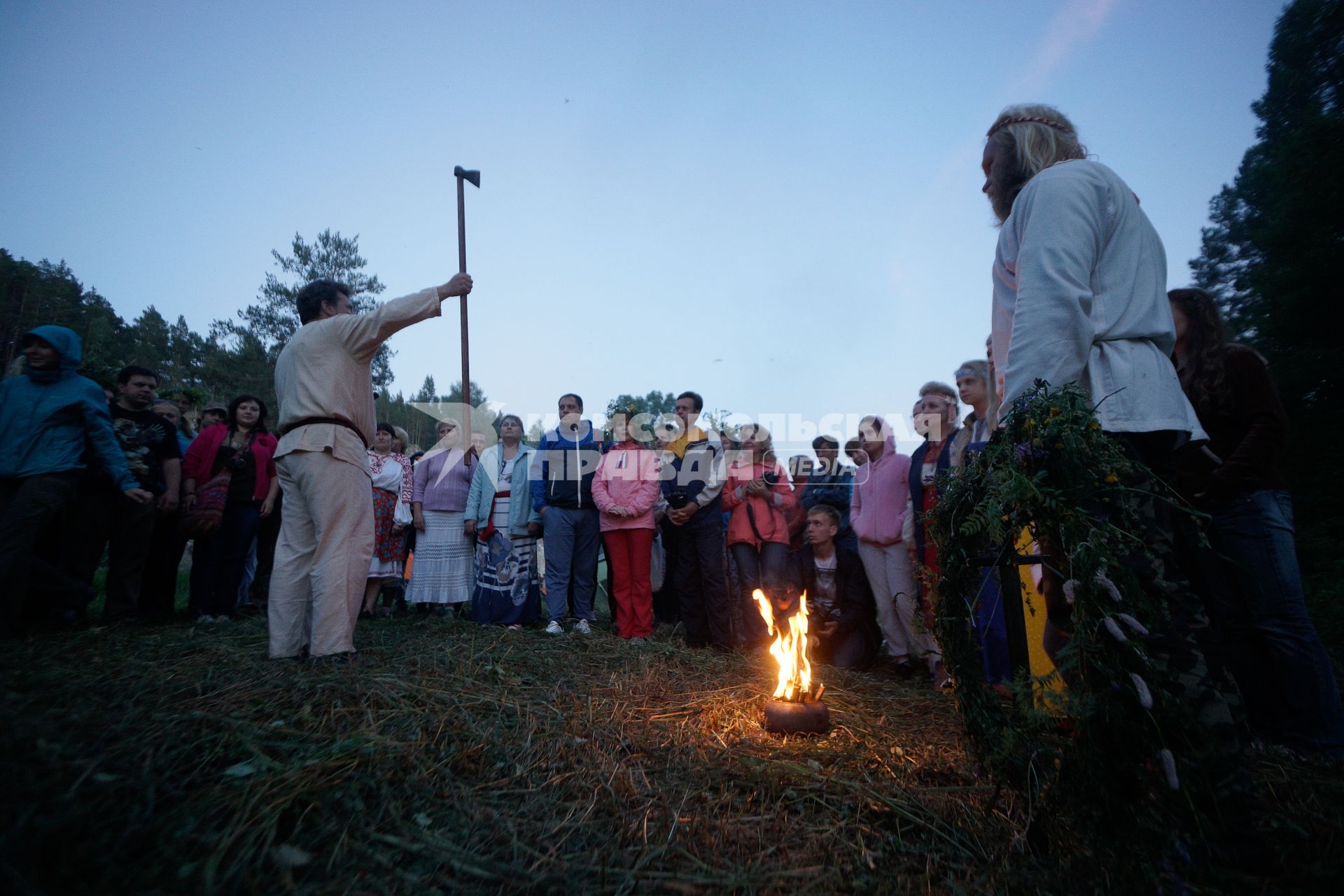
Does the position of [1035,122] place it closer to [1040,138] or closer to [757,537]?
[1040,138]

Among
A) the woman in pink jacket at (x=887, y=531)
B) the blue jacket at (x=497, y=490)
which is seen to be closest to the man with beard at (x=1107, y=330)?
the woman in pink jacket at (x=887, y=531)

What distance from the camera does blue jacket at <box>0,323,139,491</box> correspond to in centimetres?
439

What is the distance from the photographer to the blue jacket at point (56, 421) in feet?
14.4


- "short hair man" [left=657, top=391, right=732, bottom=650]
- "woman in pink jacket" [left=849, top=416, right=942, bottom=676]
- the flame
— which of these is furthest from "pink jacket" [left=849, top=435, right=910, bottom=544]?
the flame

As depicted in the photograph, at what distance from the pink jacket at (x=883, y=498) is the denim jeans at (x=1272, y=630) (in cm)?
206

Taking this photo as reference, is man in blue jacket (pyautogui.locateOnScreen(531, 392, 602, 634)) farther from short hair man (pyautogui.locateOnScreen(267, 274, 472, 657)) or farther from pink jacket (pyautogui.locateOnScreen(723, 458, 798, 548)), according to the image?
short hair man (pyautogui.locateOnScreen(267, 274, 472, 657))

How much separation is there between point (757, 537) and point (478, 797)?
4055 mm

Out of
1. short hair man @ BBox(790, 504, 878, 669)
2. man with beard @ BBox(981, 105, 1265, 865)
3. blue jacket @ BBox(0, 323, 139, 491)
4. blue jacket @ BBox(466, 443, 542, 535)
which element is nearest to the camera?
man with beard @ BBox(981, 105, 1265, 865)

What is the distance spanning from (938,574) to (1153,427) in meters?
0.86

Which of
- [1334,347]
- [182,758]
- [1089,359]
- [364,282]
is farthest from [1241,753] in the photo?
[364,282]

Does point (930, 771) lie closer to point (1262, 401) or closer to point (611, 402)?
point (1262, 401)

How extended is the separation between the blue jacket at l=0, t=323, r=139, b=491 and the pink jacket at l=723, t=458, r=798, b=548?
4.95 m

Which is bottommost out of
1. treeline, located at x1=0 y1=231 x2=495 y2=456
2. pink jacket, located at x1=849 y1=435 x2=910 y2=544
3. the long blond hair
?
pink jacket, located at x1=849 y1=435 x2=910 y2=544

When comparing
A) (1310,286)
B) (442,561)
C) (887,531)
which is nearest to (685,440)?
(887,531)
